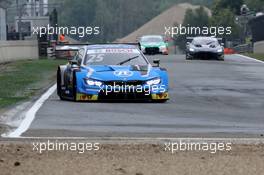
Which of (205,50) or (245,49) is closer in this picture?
(205,50)

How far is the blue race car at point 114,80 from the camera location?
19125 mm

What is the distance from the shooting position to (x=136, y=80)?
19.1m

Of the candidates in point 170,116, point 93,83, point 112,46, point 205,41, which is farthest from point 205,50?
point 170,116

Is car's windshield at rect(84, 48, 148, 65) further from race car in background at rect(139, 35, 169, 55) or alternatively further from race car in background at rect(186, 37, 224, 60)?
race car in background at rect(139, 35, 169, 55)

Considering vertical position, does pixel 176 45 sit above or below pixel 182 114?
below

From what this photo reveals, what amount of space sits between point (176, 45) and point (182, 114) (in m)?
85.1

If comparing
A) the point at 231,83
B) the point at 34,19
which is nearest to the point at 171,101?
the point at 231,83

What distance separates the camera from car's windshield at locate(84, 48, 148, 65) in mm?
20203

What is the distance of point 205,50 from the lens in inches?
1815

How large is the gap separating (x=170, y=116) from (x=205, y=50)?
2975cm

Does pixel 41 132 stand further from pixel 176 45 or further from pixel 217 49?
pixel 176 45

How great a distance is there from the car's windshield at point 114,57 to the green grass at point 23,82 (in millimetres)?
1745

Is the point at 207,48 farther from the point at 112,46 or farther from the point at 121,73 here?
the point at 121,73

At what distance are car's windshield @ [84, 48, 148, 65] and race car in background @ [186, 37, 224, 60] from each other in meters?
25.3
